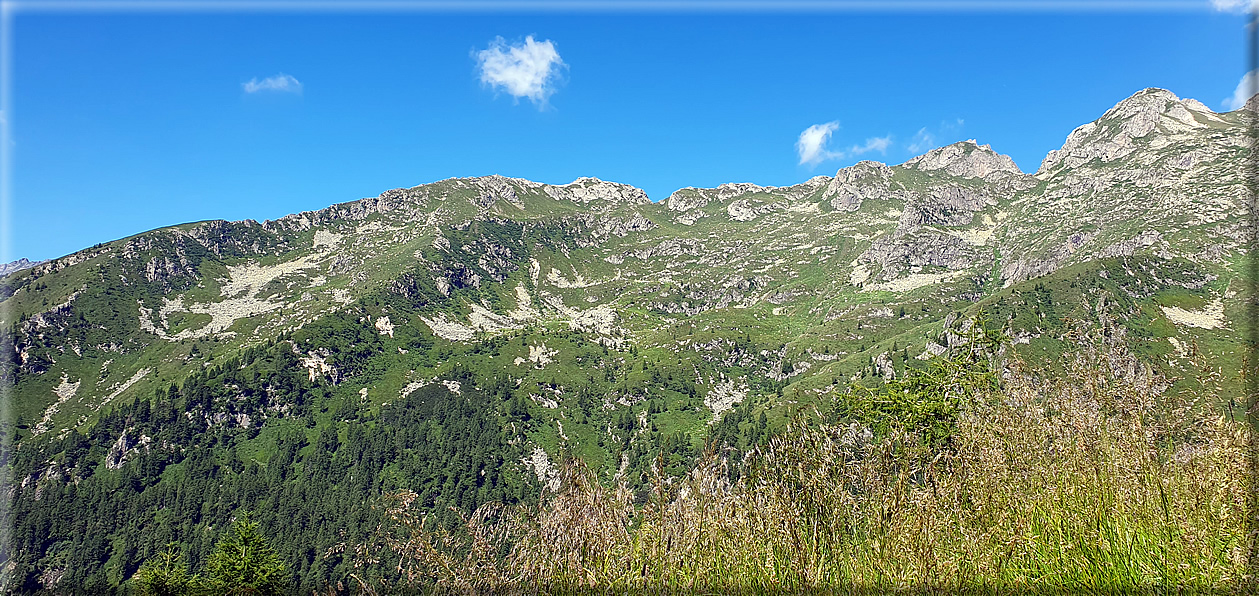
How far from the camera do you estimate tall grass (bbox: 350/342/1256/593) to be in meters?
3.94

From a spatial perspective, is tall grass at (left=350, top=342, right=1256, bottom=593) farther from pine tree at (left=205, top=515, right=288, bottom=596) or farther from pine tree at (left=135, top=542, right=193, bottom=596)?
pine tree at (left=205, top=515, right=288, bottom=596)

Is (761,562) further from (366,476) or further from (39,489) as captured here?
(39,489)

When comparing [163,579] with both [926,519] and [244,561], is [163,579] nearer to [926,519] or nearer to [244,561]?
[244,561]

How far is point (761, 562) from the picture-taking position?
4.28 m

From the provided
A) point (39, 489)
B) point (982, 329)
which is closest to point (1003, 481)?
point (982, 329)

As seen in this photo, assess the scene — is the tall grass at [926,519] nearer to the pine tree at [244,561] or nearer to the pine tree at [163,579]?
the pine tree at [163,579]

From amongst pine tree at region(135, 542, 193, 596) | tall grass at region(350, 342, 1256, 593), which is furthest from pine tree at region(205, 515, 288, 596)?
tall grass at region(350, 342, 1256, 593)

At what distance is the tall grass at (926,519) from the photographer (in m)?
3.94

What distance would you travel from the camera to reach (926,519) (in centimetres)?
396

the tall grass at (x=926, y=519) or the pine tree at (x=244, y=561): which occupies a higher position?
the tall grass at (x=926, y=519)

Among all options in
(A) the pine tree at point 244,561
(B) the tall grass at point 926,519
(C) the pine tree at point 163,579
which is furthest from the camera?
(A) the pine tree at point 244,561

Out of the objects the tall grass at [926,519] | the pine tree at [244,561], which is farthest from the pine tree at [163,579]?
the tall grass at [926,519]

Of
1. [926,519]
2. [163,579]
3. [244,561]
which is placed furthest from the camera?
[244,561]

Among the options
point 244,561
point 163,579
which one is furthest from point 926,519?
point 244,561
